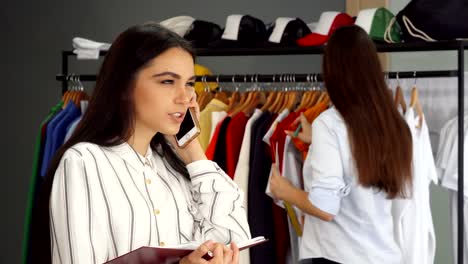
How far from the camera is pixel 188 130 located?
2145 mm

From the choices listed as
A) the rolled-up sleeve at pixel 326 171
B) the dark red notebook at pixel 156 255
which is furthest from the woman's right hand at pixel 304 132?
the dark red notebook at pixel 156 255

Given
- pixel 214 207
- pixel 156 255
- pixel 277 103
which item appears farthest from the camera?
pixel 277 103

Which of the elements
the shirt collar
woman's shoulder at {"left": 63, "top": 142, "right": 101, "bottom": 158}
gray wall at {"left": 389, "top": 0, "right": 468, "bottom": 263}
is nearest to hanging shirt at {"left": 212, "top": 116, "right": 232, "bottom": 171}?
gray wall at {"left": 389, "top": 0, "right": 468, "bottom": 263}

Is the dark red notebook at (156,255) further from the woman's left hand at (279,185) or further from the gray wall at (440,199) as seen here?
the gray wall at (440,199)

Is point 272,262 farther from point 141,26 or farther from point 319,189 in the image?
point 141,26

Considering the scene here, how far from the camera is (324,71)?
3121 mm

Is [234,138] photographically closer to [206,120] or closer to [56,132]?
[206,120]

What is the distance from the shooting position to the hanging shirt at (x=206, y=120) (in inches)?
146

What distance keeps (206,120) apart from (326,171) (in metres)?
0.85

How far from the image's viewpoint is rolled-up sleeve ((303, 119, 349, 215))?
119 inches

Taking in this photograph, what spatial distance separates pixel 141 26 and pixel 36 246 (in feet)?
1.80

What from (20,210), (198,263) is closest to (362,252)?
(198,263)

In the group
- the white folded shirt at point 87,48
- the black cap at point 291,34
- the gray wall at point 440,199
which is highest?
the black cap at point 291,34

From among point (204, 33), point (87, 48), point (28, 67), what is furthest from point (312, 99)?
point (28, 67)
